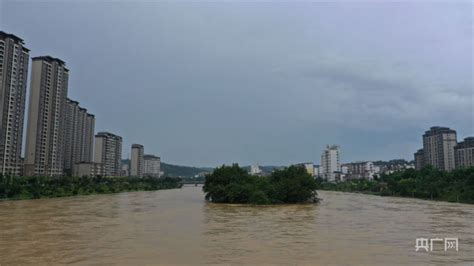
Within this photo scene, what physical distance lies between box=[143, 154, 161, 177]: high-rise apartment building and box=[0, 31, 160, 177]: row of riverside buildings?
32703mm

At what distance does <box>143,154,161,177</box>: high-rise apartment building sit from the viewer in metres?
94.8

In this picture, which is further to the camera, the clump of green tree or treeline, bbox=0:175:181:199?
treeline, bbox=0:175:181:199

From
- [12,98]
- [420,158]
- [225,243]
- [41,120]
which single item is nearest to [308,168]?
[420,158]

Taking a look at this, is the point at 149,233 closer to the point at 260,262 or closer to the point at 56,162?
the point at 260,262

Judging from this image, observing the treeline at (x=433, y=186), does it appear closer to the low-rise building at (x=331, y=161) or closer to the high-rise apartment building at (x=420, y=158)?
the high-rise apartment building at (x=420, y=158)

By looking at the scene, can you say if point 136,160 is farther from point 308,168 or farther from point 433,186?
point 433,186

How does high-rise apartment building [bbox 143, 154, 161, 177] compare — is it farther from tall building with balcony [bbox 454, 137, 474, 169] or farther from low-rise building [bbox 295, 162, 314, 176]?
tall building with balcony [bbox 454, 137, 474, 169]

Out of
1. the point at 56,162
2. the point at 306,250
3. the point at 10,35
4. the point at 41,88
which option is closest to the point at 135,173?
the point at 56,162

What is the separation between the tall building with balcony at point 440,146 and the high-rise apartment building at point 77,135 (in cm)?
5213

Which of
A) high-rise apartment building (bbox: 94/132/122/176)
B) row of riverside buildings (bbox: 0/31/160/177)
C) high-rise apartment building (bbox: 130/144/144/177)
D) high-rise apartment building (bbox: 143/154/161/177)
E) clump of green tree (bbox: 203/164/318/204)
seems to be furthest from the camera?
high-rise apartment building (bbox: 143/154/161/177)

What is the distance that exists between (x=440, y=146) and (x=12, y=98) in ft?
188

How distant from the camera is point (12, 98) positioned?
36.0 meters

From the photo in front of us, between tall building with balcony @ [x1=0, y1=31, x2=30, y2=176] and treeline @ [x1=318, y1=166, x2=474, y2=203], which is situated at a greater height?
tall building with balcony @ [x1=0, y1=31, x2=30, y2=176]

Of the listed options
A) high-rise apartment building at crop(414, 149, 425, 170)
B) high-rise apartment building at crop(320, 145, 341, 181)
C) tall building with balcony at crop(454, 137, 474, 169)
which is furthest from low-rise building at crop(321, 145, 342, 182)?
tall building with balcony at crop(454, 137, 474, 169)
